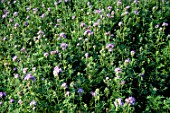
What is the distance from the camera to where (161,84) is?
418 centimetres

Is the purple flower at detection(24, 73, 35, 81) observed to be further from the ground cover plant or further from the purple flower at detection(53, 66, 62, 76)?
the purple flower at detection(53, 66, 62, 76)

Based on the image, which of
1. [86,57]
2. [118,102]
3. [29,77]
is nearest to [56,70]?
[29,77]

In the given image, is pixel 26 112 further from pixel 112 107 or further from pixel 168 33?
pixel 168 33

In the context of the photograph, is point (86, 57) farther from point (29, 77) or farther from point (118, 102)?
point (118, 102)

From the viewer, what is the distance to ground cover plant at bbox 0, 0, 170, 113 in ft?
13.2

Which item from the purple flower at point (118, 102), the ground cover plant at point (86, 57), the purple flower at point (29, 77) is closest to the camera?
the purple flower at point (118, 102)

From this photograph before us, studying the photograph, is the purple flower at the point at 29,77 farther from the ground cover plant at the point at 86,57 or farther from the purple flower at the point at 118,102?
the purple flower at the point at 118,102

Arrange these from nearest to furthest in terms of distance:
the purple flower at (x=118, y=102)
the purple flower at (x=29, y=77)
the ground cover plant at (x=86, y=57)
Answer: the purple flower at (x=118, y=102), the ground cover plant at (x=86, y=57), the purple flower at (x=29, y=77)

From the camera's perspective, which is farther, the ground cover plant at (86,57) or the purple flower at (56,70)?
the purple flower at (56,70)

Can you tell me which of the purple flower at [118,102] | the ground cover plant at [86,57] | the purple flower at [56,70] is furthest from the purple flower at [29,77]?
the purple flower at [118,102]

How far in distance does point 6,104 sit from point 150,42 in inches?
87.3

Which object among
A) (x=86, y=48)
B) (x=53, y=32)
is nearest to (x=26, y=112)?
(x=86, y=48)

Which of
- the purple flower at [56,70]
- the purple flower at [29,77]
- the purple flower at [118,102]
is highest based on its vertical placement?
the purple flower at [56,70]

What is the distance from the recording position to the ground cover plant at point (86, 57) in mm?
4023
